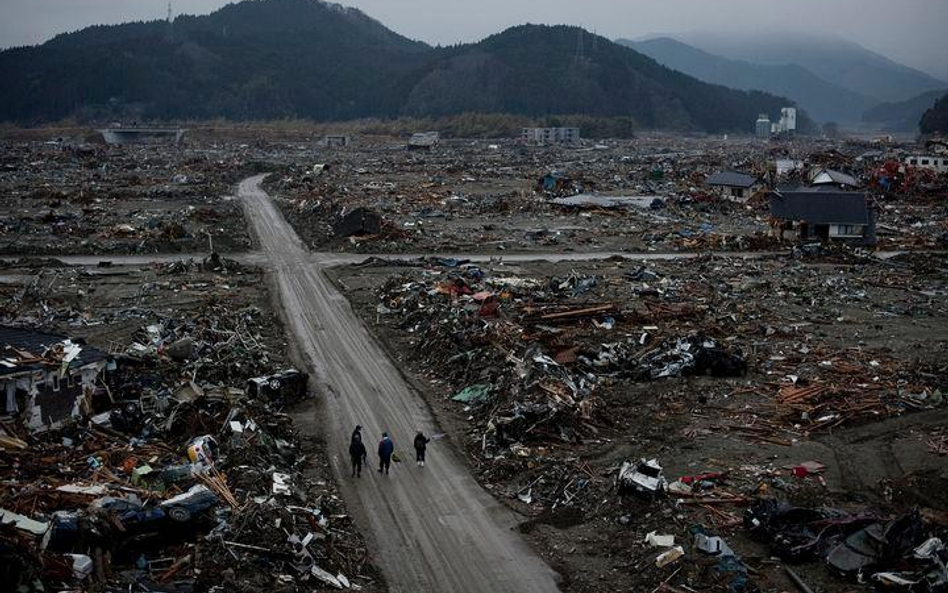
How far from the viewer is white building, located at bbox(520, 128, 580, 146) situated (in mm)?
126812

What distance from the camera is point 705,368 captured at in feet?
61.7

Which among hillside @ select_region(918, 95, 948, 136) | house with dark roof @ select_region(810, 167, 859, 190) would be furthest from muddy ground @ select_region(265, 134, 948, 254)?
hillside @ select_region(918, 95, 948, 136)

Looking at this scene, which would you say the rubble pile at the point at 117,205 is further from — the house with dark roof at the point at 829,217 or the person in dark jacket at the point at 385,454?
the house with dark roof at the point at 829,217

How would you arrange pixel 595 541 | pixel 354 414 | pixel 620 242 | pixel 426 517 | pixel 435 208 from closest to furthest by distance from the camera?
pixel 595 541
pixel 426 517
pixel 354 414
pixel 620 242
pixel 435 208

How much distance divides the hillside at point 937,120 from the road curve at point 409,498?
466ft

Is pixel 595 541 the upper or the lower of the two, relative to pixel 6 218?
lower

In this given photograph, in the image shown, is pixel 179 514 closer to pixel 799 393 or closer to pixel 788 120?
pixel 799 393

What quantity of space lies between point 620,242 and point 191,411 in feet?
89.8

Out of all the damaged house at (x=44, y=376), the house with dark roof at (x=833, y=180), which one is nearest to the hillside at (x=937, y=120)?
the house with dark roof at (x=833, y=180)

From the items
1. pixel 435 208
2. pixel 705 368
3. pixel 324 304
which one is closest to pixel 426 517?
pixel 705 368

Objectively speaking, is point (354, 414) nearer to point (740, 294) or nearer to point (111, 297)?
point (111, 297)

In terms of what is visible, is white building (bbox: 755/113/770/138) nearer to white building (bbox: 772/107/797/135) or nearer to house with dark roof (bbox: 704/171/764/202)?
white building (bbox: 772/107/797/135)

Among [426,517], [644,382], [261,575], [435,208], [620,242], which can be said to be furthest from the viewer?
[435,208]

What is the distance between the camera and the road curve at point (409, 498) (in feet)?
35.7
